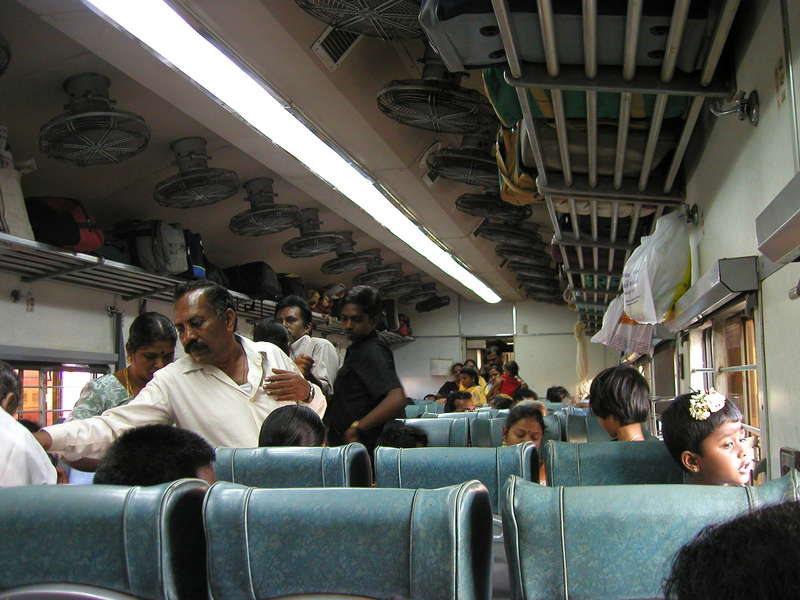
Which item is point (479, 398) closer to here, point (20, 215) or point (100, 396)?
point (20, 215)

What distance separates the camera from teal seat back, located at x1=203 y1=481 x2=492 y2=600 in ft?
4.20

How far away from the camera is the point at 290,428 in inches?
110

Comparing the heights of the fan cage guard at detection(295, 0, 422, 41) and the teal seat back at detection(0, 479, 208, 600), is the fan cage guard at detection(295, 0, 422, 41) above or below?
above

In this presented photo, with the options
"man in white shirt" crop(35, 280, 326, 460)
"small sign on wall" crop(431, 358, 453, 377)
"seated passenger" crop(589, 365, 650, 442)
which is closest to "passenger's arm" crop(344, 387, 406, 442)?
"man in white shirt" crop(35, 280, 326, 460)

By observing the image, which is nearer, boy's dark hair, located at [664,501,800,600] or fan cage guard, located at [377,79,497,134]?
boy's dark hair, located at [664,501,800,600]

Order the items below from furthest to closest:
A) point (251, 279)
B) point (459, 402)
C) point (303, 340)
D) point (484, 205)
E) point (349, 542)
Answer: point (251, 279) < point (459, 402) < point (484, 205) < point (303, 340) < point (349, 542)

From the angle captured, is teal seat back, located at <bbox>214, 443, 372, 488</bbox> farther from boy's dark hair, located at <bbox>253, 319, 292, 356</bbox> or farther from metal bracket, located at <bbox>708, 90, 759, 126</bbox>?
boy's dark hair, located at <bbox>253, 319, 292, 356</bbox>

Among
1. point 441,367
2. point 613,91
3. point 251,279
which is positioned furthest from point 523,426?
point 441,367

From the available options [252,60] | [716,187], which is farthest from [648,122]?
[252,60]

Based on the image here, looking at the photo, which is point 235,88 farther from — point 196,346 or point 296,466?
point 296,466

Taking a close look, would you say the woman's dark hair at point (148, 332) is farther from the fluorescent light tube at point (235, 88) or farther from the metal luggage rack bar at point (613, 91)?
the metal luggage rack bar at point (613, 91)

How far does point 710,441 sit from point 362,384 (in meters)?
1.86

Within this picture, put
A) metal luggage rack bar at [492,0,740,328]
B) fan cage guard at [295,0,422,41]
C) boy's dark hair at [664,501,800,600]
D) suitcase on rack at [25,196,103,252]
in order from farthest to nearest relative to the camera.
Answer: suitcase on rack at [25,196,103,252] < fan cage guard at [295,0,422,41] < metal luggage rack bar at [492,0,740,328] < boy's dark hair at [664,501,800,600]

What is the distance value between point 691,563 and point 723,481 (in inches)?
76.9
